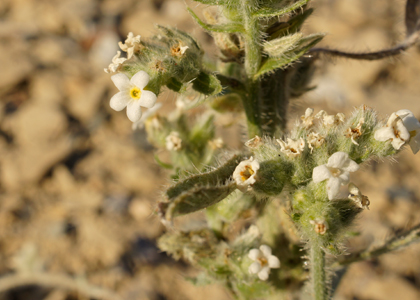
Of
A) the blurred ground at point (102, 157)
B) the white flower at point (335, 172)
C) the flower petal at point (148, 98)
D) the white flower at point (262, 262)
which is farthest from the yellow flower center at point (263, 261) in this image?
the blurred ground at point (102, 157)

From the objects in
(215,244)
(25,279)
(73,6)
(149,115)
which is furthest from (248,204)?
(73,6)

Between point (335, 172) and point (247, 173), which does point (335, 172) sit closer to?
point (335, 172)

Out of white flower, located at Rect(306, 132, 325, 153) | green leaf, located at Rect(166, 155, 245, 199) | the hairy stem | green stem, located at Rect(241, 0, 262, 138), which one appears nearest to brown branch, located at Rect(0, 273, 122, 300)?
the hairy stem

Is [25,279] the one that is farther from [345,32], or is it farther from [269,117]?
[345,32]

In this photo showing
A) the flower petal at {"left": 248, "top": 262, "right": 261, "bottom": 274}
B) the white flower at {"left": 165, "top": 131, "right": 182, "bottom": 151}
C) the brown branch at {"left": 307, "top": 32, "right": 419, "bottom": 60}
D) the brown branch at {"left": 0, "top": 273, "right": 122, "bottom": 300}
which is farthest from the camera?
the brown branch at {"left": 0, "top": 273, "right": 122, "bottom": 300}

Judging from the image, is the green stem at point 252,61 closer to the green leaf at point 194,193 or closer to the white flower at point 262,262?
the green leaf at point 194,193

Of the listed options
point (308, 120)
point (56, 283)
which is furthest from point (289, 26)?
point (56, 283)

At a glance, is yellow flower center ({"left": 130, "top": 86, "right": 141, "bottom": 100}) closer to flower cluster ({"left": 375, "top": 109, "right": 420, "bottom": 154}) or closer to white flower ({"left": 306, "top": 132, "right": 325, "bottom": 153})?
white flower ({"left": 306, "top": 132, "right": 325, "bottom": 153})
